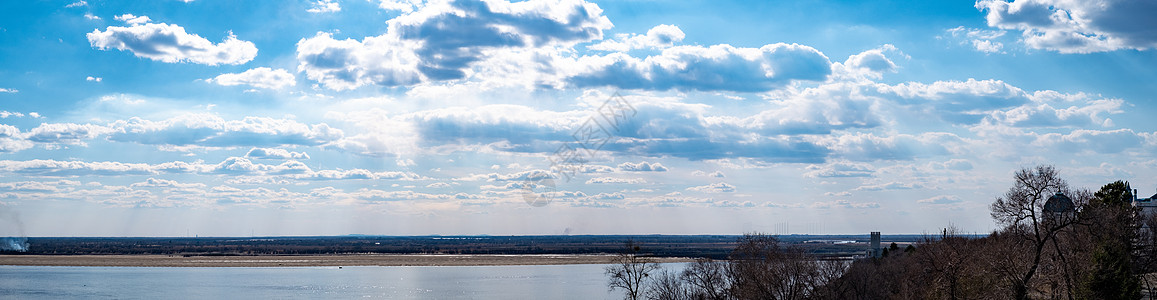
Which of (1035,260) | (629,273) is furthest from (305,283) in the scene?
(1035,260)

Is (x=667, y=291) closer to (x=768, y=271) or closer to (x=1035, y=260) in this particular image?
(x=768, y=271)

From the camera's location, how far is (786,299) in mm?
53719

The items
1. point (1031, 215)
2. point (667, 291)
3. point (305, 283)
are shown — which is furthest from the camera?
→ point (305, 283)

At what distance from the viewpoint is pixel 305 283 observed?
120312mm

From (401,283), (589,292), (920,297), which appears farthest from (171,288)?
(920,297)

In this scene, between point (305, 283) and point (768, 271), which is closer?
point (768, 271)

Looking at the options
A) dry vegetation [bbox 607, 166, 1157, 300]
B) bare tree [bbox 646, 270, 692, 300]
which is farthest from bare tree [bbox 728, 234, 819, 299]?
bare tree [bbox 646, 270, 692, 300]

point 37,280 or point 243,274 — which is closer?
point 37,280

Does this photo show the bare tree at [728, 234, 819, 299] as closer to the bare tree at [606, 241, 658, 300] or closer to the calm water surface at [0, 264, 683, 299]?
the bare tree at [606, 241, 658, 300]

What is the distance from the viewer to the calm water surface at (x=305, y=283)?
9719 cm

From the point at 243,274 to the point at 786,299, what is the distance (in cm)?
11090

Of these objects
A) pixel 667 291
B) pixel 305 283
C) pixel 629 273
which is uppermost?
pixel 629 273

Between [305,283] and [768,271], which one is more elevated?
[768,271]

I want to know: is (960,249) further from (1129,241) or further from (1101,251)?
(1129,241)
